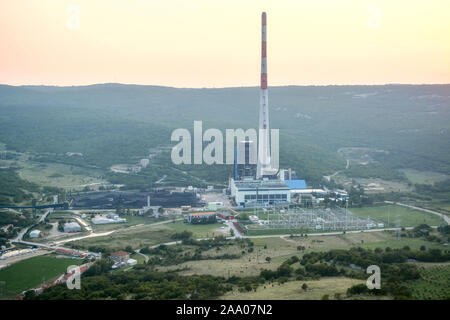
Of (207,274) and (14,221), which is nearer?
(207,274)

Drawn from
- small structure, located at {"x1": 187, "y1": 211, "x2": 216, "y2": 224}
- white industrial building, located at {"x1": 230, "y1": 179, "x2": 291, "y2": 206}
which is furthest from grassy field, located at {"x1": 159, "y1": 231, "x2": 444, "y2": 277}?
white industrial building, located at {"x1": 230, "y1": 179, "x2": 291, "y2": 206}

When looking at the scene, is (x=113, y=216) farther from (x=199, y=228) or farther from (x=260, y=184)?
(x=260, y=184)

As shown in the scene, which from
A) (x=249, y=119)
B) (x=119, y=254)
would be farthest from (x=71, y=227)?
(x=249, y=119)

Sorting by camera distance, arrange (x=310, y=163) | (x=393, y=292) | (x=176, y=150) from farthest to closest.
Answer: (x=176, y=150) < (x=310, y=163) < (x=393, y=292)

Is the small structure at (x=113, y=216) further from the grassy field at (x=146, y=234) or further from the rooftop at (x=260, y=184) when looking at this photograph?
the rooftop at (x=260, y=184)

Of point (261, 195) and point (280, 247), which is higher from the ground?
point (261, 195)
